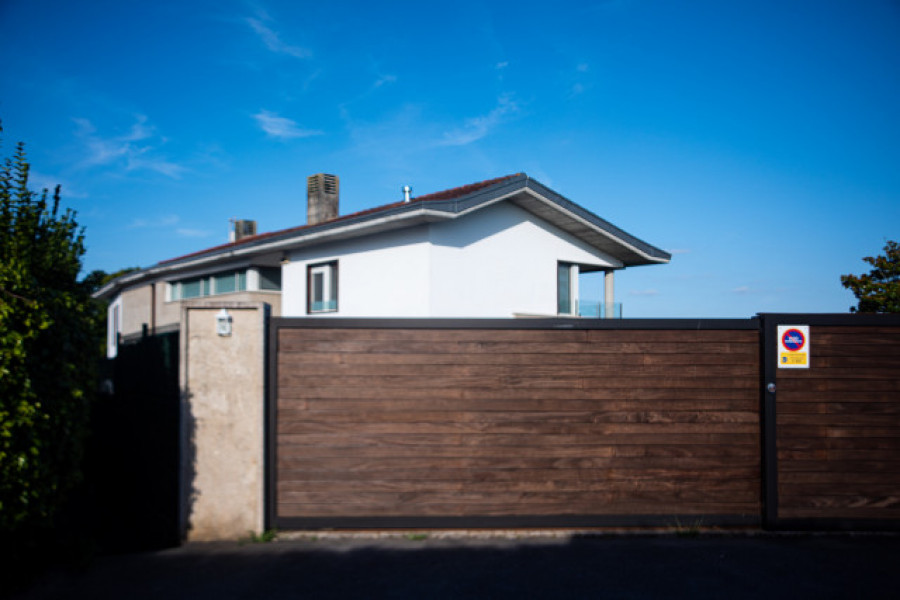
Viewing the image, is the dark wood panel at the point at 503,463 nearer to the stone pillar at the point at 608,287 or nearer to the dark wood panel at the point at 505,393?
the dark wood panel at the point at 505,393

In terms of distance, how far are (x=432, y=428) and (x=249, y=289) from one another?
1326 cm

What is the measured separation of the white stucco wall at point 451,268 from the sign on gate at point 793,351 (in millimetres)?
7790

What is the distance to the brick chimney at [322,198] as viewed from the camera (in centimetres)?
2148

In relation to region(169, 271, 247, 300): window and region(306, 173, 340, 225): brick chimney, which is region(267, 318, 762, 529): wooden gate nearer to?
region(169, 271, 247, 300): window

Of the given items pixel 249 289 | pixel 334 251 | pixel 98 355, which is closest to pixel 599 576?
pixel 98 355

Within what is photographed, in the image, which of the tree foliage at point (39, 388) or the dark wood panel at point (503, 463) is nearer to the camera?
the tree foliage at point (39, 388)

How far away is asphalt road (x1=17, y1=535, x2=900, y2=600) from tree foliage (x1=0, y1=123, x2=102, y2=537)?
804 mm

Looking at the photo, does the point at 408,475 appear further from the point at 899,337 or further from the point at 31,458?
the point at 899,337

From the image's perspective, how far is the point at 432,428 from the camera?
19.7 ft

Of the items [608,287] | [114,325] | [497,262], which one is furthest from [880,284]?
[114,325]

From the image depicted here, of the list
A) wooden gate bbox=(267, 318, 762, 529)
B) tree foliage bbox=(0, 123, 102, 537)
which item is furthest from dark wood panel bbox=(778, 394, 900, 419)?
tree foliage bbox=(0, 123, 102, 537)

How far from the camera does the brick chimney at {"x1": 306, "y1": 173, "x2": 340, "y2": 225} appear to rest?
21.5 m

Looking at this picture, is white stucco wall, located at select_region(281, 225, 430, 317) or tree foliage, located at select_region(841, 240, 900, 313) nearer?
white stucco wall, located at select_region(281, 225, 430, 317)

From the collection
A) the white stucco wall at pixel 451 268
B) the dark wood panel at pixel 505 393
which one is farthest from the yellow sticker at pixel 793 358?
the white stucco wall at pixel 451 268
